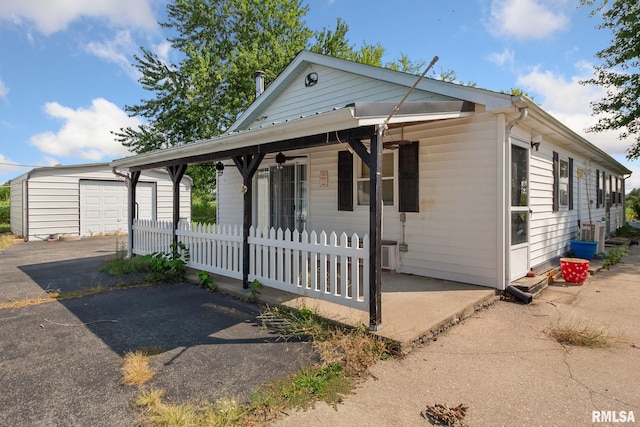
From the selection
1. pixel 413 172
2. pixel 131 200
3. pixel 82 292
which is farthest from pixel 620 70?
pixel 82 292

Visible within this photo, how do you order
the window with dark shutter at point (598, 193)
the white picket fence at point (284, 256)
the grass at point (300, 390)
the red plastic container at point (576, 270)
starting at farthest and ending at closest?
the window with dark shutter at point (598, 193), the red plastic container at point (576, 270), the white picket fence at point (284, 256), the grass at point (300, 390)

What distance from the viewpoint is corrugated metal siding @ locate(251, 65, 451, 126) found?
6383 mm

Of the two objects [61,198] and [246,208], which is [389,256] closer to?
[246,208]

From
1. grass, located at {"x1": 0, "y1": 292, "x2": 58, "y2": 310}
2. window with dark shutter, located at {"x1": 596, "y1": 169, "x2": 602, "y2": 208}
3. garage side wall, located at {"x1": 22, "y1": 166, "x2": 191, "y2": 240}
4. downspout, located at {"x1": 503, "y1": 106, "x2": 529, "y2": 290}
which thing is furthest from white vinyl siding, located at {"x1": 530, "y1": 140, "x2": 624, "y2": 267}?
garage side wall, located at {"x1": 22, "y1": 166, "x2": 191, "y2": 240}

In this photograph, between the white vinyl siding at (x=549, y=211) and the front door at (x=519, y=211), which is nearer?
the front door at (x=519, y=211)

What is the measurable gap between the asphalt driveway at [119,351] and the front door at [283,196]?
290cm

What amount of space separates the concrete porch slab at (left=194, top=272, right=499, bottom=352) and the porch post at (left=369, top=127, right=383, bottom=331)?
0.18 metres

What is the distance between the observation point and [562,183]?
723 cm

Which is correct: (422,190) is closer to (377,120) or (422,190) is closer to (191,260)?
(377,120)

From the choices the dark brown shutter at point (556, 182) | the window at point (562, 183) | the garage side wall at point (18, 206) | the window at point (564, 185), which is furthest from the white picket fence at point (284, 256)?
the garage side wall at point (18, 206)

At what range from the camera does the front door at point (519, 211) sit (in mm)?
4942

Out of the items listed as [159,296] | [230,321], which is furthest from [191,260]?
[230,321]

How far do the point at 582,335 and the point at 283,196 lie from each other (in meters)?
6.07

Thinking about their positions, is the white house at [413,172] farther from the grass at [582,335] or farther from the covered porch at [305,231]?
the grass at [582,335]
